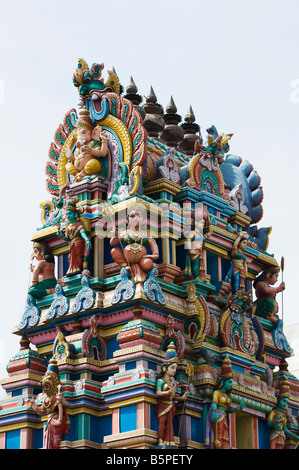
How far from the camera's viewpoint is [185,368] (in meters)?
31.6

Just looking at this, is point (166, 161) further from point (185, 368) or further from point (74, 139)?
point (185, 368)

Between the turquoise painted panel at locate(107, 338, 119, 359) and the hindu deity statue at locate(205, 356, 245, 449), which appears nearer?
the hindu deity statue at locate(205, 356, 245, 449)

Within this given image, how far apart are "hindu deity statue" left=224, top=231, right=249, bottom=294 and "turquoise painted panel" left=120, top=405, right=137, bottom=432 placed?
16.6 ft

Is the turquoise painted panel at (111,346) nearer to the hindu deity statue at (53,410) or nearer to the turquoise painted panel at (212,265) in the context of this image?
the hindu deity statue at (53,410)

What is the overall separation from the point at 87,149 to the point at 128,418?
24.2ft

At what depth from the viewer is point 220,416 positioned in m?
31.5

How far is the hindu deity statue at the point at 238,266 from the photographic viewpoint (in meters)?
34.0

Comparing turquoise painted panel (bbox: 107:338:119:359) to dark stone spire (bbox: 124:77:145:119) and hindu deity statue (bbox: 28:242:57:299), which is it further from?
dark stone spire (bbox: 124:77:145:119)

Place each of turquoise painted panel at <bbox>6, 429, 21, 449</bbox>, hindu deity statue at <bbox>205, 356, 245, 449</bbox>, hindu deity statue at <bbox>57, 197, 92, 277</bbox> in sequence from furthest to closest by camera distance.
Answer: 1. hindu deity statue at <bbox>57, 197, 92, 277</bbox>
2. turquoise painted panel at <bbox>6, 429, 21, 449</bbox>
3. hindu deity statue at <bbox>205, 356, 245, 449</bbox>

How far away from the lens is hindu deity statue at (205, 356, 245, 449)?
31328 mm

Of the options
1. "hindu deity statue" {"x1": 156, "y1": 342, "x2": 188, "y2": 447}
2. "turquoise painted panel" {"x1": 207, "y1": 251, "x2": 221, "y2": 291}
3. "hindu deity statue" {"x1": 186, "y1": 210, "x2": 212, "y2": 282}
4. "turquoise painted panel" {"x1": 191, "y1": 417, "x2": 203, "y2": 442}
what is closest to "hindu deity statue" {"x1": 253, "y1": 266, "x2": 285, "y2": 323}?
"turquoise painted panel" {"x1": 207, "y1": 251, "x2": 221, "y2": 291}
